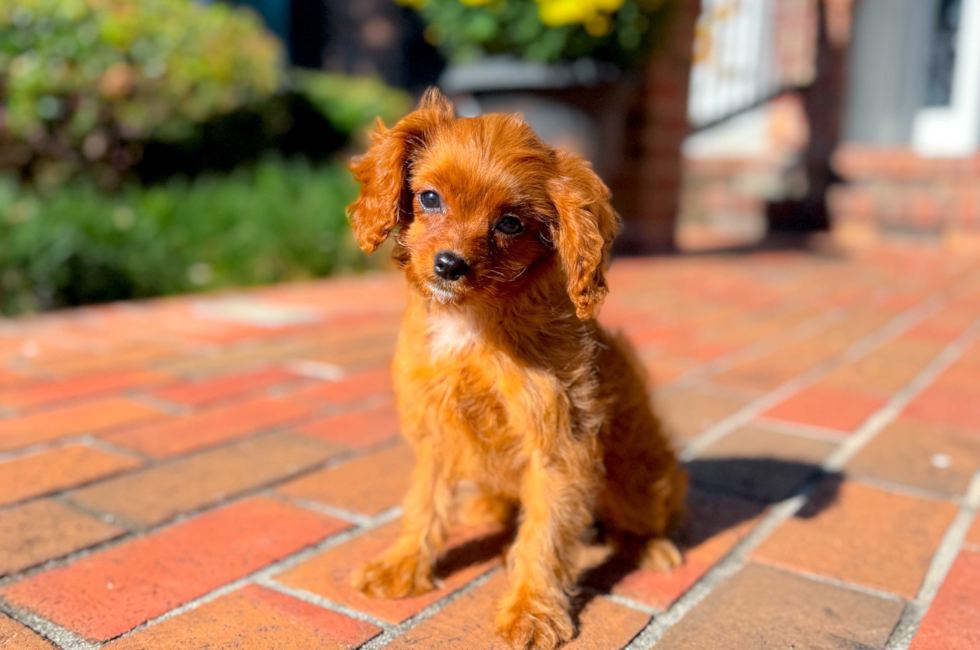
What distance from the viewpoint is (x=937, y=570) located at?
2.50m

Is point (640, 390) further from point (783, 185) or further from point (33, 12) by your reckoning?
point (783, 185)

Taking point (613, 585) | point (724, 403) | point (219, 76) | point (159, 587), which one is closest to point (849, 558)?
point (613, 585)

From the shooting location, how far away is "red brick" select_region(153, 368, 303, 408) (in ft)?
12.8

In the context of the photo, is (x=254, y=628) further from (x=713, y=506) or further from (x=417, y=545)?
(x=713, y=506)

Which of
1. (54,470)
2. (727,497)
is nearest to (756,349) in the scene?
(727,497)

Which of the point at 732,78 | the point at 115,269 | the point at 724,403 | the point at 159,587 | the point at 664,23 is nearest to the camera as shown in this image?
the point at 159,587

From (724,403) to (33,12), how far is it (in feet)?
21.4

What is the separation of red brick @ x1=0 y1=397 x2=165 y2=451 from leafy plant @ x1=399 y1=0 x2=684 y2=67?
13.8 ft

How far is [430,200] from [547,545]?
89cm

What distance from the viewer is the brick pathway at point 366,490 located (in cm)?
216

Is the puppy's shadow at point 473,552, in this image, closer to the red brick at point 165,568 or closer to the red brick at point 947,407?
the red brick at point 165,568

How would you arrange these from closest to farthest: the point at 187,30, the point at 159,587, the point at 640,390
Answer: the point at 159,587
the point at 640,390
the point at 187,30

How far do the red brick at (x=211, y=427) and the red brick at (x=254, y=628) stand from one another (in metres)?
1.20

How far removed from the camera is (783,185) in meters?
11.2
